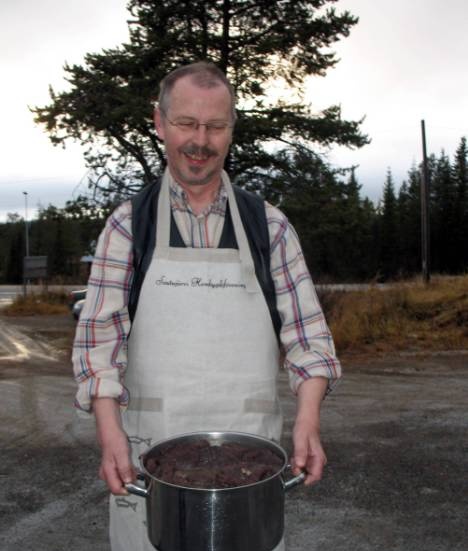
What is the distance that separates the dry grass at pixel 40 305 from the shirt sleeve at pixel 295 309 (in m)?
17.1

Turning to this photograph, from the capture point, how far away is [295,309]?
6.20 feet

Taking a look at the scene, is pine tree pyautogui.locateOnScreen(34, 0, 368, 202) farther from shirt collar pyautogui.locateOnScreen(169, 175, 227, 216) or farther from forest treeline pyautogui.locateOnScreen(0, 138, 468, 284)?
shirt collar pyautogui.locateOnScreen(169, 175, 227, 216)

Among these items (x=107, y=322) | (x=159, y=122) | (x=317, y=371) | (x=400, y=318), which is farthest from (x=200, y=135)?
(x=400, y=318)

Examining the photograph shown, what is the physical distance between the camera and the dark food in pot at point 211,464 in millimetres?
1487

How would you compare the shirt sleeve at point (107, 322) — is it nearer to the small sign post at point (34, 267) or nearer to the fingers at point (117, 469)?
the fingers at point (117, 469)

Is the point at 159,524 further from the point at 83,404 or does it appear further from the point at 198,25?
the point at 198,25

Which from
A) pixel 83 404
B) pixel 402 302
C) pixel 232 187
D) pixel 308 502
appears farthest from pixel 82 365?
pixel 402 302

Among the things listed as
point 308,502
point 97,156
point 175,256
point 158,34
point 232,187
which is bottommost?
point 308,502

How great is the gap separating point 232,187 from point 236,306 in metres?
0.40

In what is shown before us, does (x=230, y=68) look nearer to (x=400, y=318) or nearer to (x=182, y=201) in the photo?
(x=400, y=318)

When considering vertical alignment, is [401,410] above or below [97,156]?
below

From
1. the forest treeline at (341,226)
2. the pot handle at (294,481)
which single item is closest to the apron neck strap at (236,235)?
the pot handle at (294,481)

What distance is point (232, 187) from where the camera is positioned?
2.00 meters

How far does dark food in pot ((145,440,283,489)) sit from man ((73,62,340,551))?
0.70ft
